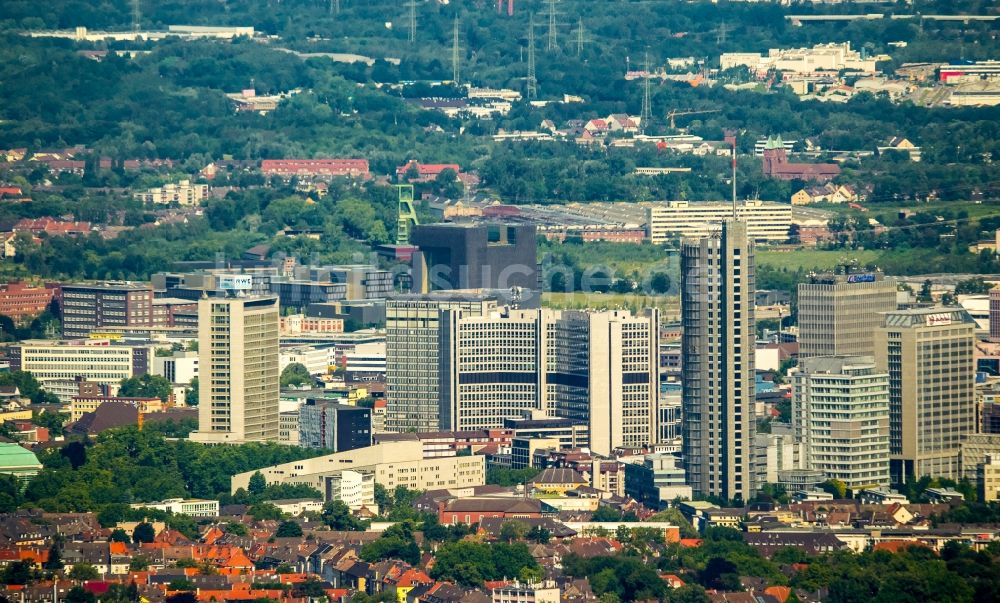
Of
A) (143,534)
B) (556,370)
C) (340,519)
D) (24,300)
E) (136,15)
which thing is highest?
(136,15)

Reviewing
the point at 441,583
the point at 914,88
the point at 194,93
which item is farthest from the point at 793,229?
the point at 441,583

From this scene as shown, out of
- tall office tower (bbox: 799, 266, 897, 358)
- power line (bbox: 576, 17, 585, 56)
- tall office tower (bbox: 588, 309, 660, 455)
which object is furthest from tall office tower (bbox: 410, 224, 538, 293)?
power line (bbox: 576, 17, 585, 56)

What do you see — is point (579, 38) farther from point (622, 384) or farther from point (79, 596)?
point (79, 596)

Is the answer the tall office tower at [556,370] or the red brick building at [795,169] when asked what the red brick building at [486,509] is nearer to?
the tall office tower at [556,370]

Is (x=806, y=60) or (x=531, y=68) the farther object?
(x=531, y=68)

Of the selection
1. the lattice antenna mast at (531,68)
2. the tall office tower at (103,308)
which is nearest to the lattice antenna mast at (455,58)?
the lattice antenna mast at (531,68)

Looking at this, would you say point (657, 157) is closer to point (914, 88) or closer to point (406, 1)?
point (914, 88)

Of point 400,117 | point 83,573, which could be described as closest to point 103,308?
point 83,573
